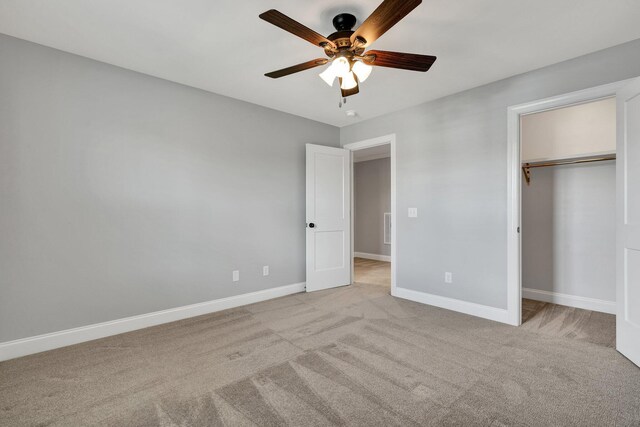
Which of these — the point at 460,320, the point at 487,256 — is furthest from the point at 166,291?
the point at 487,256

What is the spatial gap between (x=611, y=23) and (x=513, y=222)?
5.57ft

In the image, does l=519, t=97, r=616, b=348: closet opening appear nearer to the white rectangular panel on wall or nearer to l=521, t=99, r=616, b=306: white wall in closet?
l=521, t=99, r=616, b=306: white wall in closet

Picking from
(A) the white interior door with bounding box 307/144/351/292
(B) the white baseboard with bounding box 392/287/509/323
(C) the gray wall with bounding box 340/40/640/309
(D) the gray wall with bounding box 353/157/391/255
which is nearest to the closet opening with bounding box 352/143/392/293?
(D) the gray wall with bounding box 353/157/391/255

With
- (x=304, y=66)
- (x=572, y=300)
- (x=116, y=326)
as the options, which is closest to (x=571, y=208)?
(x=572, y=300)

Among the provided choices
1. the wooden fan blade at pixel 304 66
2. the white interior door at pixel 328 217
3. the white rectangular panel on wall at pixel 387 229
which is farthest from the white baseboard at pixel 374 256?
the wooden fan blade at pixel 304 66

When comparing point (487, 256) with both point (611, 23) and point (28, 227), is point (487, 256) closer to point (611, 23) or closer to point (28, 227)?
point (611, 23)

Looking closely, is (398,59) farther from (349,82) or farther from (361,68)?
(349,82)

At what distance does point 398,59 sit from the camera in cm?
204

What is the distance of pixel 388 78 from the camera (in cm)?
304

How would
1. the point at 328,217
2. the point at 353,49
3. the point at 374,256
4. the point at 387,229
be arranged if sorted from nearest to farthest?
1. the point at 353,49
2. the point at 328,217
3. the point at 387,229
4. the point at 374,256

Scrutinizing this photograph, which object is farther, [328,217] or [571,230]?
[328,217]

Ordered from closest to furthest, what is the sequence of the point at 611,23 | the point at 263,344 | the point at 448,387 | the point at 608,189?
the point at 448,387, the point at 611,23, the point at 263,344, the point at 608,189

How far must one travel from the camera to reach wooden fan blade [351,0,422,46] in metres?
1.52

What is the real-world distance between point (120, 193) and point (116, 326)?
125 centimetres
